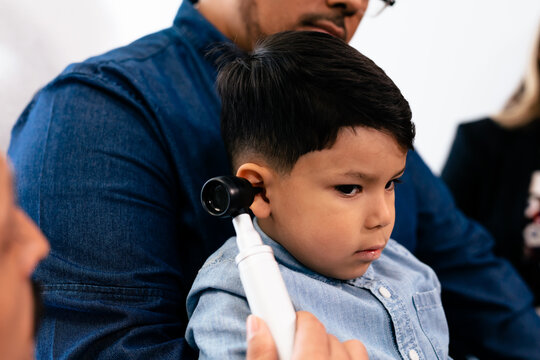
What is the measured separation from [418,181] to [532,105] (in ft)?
2.71

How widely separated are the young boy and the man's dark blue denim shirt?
8 cm

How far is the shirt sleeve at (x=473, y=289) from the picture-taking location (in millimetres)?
1103

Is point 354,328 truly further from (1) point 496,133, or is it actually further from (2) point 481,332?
(1) point 496,133

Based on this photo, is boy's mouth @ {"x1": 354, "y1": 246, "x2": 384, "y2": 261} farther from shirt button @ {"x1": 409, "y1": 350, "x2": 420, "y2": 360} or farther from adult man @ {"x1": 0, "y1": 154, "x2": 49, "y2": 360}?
adult man @ {"x1": 0, "y1": 154, "x2": 49, "y2": 360}

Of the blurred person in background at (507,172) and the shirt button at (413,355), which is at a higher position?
the shirt button at (413,355)

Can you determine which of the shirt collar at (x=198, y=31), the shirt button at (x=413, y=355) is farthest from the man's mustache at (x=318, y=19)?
the shirt button at (x=413, y=355)

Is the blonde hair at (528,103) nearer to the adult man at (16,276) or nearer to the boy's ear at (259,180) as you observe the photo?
the boy's ear at (259,180)

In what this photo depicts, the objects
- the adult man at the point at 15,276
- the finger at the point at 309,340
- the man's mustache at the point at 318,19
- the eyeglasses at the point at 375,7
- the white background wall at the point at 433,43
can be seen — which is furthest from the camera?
the white background wall at the point at 433,43

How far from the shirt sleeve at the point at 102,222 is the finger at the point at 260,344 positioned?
0.65ft

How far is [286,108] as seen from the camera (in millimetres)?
640

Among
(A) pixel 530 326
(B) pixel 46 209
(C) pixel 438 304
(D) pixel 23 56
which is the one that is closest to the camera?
(B) pixel 46 209

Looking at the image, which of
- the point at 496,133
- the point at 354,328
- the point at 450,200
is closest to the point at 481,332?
the point at 450,200

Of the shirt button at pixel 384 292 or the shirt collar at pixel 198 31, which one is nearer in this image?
the shirt button at pixel 384 292

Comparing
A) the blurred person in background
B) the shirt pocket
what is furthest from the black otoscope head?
the blurred person in background
